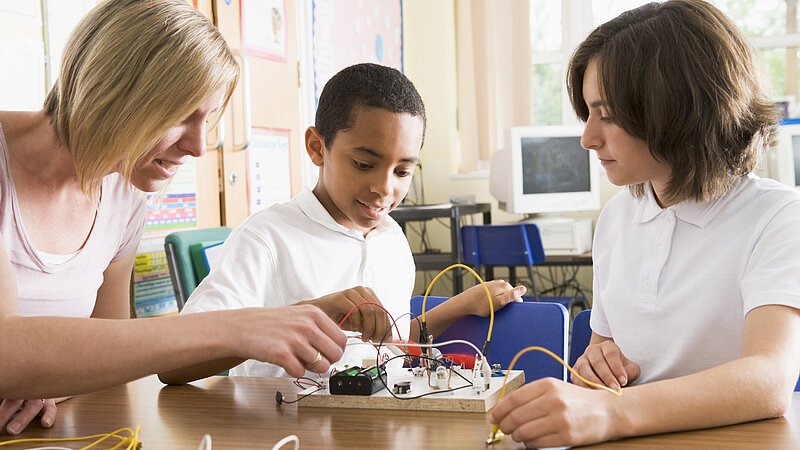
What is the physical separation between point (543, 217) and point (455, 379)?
3501mm

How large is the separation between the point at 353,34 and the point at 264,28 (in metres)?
1.02

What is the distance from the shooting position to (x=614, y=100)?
3.72 ft

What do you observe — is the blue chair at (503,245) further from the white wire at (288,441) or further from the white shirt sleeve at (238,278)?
the white wire at (288,441)

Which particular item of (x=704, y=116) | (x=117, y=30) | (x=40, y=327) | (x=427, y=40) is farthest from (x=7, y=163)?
(x=427, y=40)

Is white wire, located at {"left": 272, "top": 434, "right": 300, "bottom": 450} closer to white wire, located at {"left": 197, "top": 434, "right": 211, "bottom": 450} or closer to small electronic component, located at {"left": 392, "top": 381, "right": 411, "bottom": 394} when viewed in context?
white wire, located at {"left": 197, "top": 434, "right": 211, "bottom": 450}

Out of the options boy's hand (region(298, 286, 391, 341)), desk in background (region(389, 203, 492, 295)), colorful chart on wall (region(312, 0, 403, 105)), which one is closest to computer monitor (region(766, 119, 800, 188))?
desk in background (region(389, 203, 492, 295))

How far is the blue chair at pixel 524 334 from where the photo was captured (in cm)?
130

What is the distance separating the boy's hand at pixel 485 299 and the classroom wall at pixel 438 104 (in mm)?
3587

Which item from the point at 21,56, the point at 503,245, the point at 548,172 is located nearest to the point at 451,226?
the point at 503,245

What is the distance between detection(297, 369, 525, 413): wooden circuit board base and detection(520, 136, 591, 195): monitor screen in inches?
130

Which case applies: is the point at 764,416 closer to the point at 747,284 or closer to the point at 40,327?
the point at 747,284

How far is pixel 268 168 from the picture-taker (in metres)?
3.40

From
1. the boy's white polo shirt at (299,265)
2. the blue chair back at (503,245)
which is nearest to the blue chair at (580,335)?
the boy's white polo shirt at (299,265)

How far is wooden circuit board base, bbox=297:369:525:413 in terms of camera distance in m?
0.89
